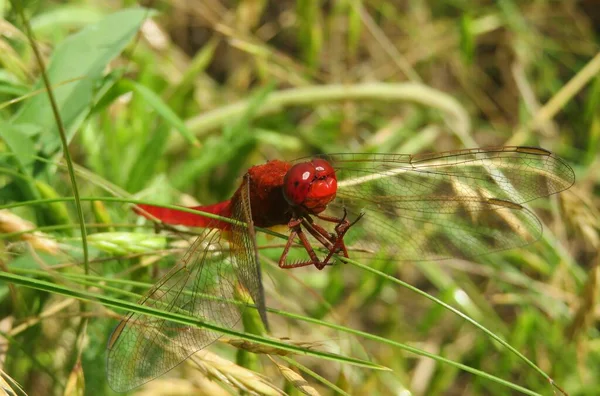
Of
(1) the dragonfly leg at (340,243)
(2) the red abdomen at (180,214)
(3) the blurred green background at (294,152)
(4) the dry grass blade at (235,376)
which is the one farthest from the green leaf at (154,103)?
(4) the dry grass blade at (235,376)

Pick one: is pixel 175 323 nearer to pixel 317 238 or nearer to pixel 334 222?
pixel 317 238

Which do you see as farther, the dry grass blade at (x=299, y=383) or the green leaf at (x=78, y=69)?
the green leaf at (x=78, y=69)

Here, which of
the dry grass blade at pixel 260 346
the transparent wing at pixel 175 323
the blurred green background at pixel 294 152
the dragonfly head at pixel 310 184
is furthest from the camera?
the blurred green background at pixel 294 152

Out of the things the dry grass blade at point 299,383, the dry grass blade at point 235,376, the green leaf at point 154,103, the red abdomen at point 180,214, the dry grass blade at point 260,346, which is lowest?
the dry grass blade at point 235,376

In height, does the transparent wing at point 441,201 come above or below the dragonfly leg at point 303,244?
above

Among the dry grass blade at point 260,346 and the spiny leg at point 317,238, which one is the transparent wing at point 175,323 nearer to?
the dry grass blade at point 260,346

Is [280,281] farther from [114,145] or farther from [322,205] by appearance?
[322,205]

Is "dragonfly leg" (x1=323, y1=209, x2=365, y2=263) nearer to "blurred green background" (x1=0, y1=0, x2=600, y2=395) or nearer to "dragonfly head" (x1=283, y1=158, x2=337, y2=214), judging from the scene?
"dragonfly head" (x1=283, y1=158, x2=337, y2=214)
